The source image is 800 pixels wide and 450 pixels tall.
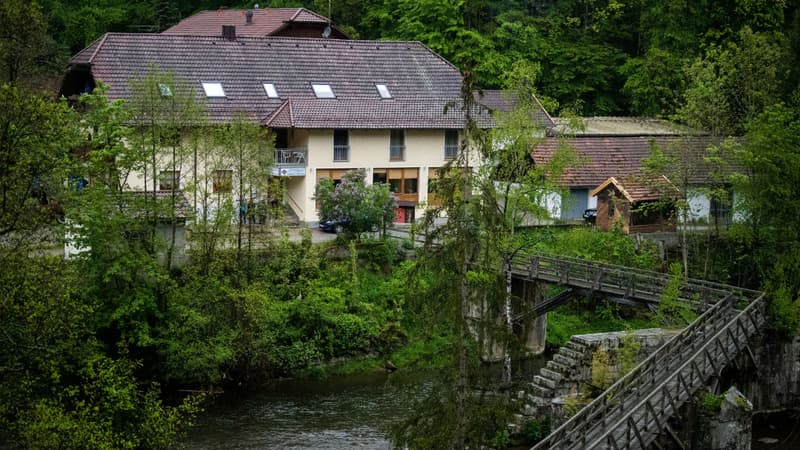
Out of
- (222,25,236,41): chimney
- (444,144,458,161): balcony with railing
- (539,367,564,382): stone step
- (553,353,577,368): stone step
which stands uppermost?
(222,25,236,41): chimney

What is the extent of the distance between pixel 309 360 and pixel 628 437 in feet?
49.1

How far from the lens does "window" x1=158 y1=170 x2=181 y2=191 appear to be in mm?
37594

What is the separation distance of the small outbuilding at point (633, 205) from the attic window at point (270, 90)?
14.2 metres

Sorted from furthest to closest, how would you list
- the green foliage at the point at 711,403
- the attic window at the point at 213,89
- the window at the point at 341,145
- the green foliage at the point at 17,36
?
1. the window at the point at 341,145
2. the attic window at the point at 213,89
3. the green foliage at the point at 711,403
4. the green foliage at the point at 17,36

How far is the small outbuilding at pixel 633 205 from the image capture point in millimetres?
45781

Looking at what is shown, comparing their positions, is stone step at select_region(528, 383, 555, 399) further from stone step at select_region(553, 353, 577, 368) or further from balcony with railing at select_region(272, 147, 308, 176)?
balcony with railing at select_region(272, 147, 308, 176)

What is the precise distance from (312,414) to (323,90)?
19.3m

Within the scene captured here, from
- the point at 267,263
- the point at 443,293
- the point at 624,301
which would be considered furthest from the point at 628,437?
the point at 267,263

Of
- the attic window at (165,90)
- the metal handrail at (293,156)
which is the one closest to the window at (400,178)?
the metal handrail at (293,156)

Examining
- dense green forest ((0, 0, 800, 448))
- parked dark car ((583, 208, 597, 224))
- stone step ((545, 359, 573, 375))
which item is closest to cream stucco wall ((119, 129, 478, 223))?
parked dark car ((583, 208, 597, 224))

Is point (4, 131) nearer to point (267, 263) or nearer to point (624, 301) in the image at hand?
point (267, 263)

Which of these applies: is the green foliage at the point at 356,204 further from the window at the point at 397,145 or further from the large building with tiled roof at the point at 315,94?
the window at the point at 397,145

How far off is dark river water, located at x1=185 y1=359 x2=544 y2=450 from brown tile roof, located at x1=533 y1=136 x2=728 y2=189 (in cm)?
1139

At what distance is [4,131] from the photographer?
23906mm
